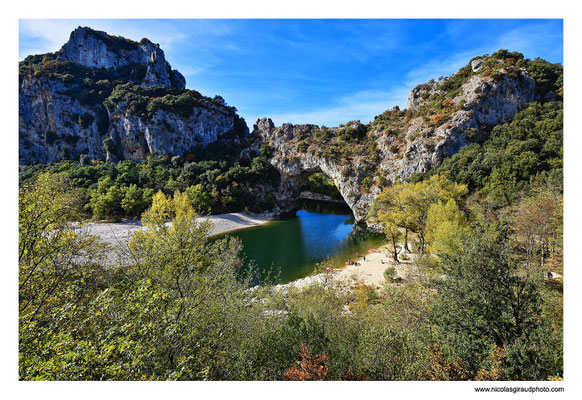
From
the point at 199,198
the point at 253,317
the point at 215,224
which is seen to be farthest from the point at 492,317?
the point at 199,198

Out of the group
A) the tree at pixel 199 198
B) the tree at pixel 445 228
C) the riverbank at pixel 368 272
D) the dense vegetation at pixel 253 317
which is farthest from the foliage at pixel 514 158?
the tree at pixel 199 198

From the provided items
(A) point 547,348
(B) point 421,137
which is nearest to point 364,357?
(A) point 547,348

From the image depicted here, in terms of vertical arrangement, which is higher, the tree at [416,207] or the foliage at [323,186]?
the foliage at [323,186]

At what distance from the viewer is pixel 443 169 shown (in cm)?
3119

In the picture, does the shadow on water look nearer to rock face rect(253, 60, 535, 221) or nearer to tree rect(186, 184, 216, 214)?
rock face rect(253, 60, 535, 221)

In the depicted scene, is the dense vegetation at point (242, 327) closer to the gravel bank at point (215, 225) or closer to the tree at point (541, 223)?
the tree at point (541, 223)

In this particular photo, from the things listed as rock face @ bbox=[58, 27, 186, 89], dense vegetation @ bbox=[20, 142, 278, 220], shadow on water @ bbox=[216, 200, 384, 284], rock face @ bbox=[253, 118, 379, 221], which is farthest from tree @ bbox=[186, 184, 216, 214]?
rock face @ bbox=[58, 27, 186, 89]

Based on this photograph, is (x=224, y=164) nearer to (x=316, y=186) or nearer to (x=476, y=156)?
(x=316, y=186)

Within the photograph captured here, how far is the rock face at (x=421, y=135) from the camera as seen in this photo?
33719 mm

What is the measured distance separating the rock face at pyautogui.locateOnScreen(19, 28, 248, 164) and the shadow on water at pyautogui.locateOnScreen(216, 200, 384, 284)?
110ft

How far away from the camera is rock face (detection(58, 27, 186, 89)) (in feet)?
217

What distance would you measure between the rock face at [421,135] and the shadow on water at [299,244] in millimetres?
6883

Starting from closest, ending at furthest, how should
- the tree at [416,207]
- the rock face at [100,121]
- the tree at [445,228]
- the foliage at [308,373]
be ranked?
the foliage at [308,373], the tree at [445,228], the tree at [416,207], the rock face at [100,121]

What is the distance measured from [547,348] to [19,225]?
48.5 ft
